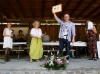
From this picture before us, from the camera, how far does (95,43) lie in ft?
20.8

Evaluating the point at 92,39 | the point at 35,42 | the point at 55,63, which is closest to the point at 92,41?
the point at 92,39

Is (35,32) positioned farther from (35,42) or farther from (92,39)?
(92,39)

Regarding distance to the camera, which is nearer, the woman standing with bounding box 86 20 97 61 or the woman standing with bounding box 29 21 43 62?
the woman standing with bounding box 29 21 43 62

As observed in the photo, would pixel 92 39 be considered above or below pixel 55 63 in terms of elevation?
above

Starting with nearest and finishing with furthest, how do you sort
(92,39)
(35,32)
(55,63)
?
(55,63) < (35,32) < (92,39)

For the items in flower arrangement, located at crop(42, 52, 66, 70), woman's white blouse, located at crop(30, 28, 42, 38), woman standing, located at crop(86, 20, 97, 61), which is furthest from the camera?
woman standing, located at crop(86, 20, 97, 61)

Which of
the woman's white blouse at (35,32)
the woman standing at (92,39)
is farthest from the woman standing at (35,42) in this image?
the woman standing at (92,39)

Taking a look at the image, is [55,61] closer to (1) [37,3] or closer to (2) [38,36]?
(2) [38,36]

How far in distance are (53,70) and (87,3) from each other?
15.8ft

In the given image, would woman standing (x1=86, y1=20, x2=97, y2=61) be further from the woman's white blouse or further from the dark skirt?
the woman's white blouse

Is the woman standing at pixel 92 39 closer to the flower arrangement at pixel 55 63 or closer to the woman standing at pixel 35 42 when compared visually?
the woman standing at pixel 35 42

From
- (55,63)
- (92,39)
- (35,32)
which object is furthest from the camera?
(92,39)

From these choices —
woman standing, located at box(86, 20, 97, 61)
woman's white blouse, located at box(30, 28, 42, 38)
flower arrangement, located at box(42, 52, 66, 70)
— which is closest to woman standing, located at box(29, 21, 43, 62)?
woman's white blouse, located at box(30, 28, 42, 38)

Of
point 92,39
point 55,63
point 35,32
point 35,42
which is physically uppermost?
point 35,32
